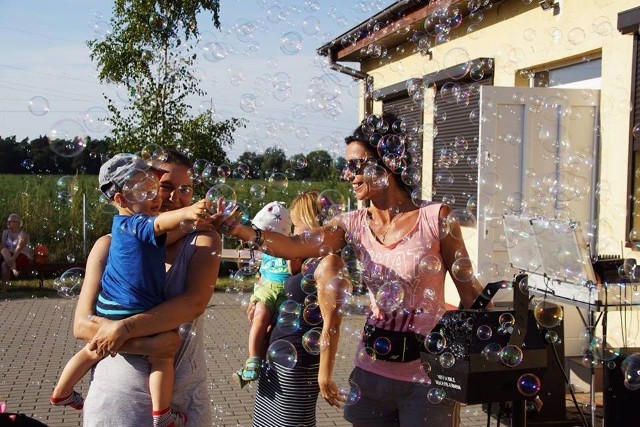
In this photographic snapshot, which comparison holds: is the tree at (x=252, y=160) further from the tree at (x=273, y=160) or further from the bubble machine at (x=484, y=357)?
the bubble machine at (x=484, y=357)

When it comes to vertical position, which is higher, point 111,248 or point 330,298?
point 111,248

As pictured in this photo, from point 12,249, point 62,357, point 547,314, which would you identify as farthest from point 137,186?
point 12,249

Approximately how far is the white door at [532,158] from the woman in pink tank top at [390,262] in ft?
12.8

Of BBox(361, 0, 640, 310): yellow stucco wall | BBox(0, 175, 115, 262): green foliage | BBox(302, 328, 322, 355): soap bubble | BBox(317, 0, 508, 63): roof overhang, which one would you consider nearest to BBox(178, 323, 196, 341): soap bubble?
BBox(302, 328, 322, 355): soap bubble

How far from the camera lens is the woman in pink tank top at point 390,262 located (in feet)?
9.66

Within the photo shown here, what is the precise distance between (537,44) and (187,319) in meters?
6.02

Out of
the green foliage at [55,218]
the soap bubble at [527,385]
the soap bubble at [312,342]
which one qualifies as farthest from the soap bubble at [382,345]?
the green foliage at [55,218]

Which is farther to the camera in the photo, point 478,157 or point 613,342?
point 478,157

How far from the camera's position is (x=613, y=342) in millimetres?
6574

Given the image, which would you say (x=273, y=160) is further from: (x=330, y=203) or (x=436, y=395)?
(x=436, y=395)

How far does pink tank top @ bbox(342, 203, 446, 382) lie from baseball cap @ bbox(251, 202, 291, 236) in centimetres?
146

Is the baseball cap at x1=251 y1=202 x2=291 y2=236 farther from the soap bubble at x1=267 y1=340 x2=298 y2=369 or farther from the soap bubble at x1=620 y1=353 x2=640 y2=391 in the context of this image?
the soap bubble at x1=620 y1=353 x2=640 y2=391

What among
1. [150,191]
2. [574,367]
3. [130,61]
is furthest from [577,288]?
[130,61]

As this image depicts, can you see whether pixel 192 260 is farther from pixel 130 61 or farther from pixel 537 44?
pixel 130 61
